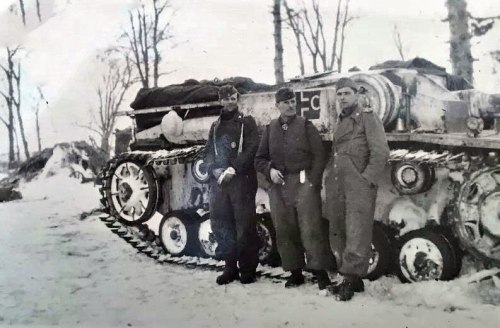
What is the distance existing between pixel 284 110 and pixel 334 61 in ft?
2.23

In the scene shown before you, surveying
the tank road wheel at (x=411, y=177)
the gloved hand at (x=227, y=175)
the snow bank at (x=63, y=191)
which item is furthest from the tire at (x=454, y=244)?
the snow bank at (x=63, y=191)

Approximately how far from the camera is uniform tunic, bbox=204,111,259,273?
4191 millimetres

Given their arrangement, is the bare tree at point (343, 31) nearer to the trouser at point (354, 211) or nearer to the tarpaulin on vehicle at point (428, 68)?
the tarpaulin on vehicle at point (428, 68)

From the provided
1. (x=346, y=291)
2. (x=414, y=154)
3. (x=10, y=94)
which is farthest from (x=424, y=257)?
(x=10, y=94)

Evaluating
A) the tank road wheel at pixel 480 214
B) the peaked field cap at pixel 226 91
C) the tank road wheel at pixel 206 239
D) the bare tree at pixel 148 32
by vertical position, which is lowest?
the tank road wheel at pixel 206 239

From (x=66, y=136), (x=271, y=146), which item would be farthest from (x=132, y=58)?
(x=271, y=146)

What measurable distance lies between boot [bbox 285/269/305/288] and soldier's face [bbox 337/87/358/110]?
131cm

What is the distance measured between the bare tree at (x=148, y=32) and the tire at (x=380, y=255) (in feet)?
7.66

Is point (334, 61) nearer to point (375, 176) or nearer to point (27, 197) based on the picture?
point (375, 176)

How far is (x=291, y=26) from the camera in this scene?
4.23 m

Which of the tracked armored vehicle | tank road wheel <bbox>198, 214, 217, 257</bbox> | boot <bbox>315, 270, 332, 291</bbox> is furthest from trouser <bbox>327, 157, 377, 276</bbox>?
tank road wheel <bbox>198, 214, 217, 257</bbox>

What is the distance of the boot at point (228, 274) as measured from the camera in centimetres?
424

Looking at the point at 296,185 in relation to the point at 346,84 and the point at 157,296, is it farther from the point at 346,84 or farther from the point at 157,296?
the point at 157,296

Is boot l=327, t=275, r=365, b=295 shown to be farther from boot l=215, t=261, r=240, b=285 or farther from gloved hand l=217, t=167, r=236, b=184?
gloved hand l=217, t=167, r=236, b=184
